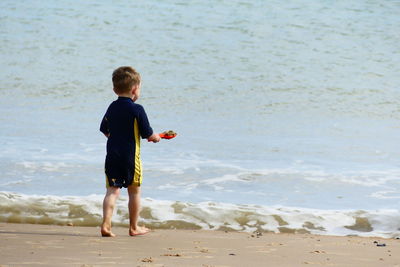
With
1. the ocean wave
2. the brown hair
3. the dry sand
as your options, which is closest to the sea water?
the ocean wave

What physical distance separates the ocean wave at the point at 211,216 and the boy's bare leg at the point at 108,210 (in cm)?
63

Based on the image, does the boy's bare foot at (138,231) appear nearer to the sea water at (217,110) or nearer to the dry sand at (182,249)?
the dry sand at (182,249)

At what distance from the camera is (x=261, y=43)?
19328 mm

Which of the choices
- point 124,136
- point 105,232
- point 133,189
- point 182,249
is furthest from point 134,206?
point 182,249

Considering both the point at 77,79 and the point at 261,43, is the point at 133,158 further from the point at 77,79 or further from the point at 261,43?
the point at 261,43

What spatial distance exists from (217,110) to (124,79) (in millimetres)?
7425

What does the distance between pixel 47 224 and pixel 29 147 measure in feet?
10.1

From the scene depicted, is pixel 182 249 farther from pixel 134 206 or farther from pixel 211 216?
pixel 211 216

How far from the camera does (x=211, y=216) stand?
19.7 ft

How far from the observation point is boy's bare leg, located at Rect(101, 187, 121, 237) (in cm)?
510

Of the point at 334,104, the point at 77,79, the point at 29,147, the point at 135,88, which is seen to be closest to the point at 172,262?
the point at 135,88

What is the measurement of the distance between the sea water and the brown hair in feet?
3.57

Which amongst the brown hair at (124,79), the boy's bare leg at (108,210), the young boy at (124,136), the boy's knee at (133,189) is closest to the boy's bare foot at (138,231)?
the young boy at (124,136)

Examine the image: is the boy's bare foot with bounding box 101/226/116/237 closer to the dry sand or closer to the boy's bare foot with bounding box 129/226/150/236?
the dry sand
